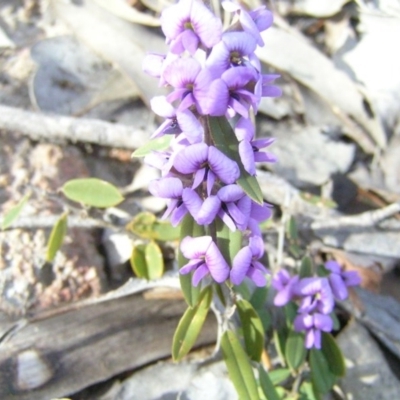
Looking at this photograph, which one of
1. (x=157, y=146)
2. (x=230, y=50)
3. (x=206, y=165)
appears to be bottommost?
(x=157, y=146)

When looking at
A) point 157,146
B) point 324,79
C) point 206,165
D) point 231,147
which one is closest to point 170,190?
point 206,165

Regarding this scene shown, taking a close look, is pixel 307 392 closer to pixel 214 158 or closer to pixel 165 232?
pixel 165 232

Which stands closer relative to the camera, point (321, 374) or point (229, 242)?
point (229, 242)

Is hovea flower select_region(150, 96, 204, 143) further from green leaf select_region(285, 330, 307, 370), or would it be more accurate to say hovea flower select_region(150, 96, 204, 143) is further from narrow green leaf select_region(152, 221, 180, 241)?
green leaf select_region(285, 330, 307, 370)

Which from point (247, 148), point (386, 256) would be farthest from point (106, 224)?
point (386, 256)

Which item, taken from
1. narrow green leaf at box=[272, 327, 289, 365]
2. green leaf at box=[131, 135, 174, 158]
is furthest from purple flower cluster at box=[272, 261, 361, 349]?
green leaf at box=[131, 135, 174, 158]

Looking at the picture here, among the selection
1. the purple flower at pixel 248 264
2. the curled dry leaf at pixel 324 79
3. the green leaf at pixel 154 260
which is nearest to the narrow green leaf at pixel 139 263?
the green leaf at pixel 154 260

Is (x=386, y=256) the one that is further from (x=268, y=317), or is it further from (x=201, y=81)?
(x=201, y=81)
